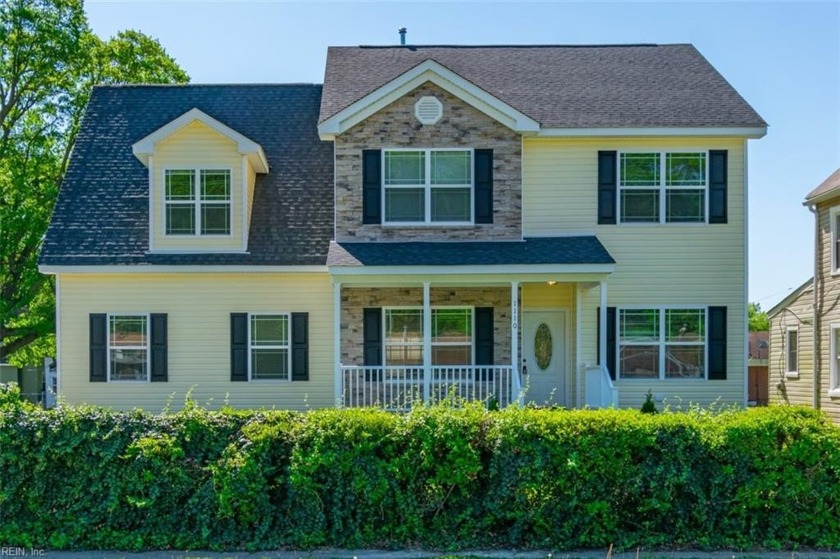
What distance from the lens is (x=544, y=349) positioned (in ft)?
51.3

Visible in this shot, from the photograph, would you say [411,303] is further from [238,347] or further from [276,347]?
[238,347]

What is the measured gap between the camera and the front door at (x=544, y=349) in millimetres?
15609

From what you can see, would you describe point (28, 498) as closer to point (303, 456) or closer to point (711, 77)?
point (303, 456)

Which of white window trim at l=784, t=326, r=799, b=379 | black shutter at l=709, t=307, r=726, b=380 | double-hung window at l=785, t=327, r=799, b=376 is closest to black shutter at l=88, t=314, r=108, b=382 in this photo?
black shutter at l=709, t=307, r=726, b=380

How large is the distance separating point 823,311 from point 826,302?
25cm

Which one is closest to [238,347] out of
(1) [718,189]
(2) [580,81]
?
(2) [580,81]

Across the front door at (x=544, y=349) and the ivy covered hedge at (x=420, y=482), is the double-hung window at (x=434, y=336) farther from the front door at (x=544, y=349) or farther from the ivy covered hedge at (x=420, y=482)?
the ivy covered hedge at (x=420, y=482)

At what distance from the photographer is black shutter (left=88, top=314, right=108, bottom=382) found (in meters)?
15.1

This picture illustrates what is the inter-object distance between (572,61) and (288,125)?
6.56 metres

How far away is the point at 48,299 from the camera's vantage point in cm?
2316

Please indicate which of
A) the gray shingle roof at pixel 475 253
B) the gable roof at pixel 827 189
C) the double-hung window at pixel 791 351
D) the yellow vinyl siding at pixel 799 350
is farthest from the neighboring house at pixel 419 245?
the double-hung window at pixel 791 351

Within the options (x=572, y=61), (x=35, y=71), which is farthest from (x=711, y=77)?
(x=35, y=71)

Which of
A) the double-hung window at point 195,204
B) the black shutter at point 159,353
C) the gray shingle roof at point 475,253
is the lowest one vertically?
the black shutter at point 159,353

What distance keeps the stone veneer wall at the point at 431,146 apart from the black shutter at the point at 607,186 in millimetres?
1563
